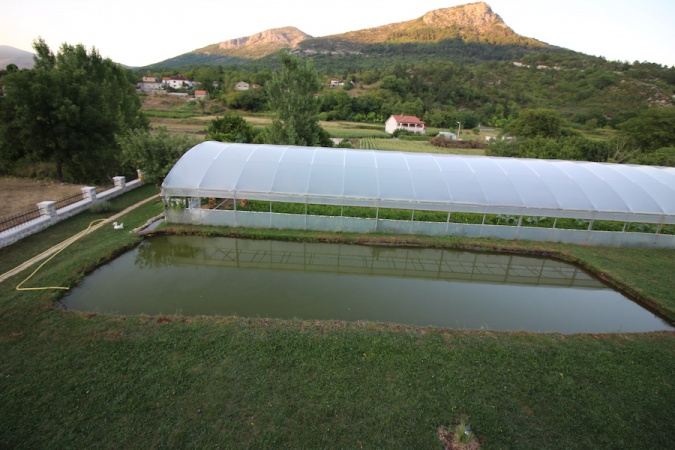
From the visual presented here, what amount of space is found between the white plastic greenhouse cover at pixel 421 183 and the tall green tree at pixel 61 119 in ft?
31.1

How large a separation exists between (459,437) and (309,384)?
2.95 metres

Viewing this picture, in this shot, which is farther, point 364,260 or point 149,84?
point 149,84

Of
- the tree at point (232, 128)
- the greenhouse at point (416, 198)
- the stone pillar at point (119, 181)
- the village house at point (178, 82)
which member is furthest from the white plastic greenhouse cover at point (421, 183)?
the village house at point (178, 82)

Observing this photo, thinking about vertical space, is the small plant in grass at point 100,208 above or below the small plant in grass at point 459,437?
above

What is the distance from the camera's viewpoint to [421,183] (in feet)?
50.4

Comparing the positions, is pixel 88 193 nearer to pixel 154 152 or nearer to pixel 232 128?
pixel 154 152

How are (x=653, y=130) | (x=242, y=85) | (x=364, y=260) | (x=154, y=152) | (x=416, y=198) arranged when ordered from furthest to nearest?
(x=242, y=85) < (x=653, y=130) < (x=154, y=152) < (x=416, y=198) < (x=364, y=260)

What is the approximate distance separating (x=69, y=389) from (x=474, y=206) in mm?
14546

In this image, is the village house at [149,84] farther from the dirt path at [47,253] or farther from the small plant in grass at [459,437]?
the small plant in grass at [459,437]

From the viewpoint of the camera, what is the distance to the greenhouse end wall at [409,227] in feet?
48.5

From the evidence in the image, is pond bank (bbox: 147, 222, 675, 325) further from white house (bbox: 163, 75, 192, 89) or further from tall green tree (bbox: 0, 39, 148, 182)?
white house (bbox: 163, 75, 192, 89)

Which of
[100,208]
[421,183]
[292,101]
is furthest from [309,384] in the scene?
[292,101]

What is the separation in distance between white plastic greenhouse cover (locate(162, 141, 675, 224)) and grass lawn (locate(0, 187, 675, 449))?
6.83 m

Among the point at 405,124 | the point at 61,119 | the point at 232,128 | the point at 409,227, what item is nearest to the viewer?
the point at 409,227
